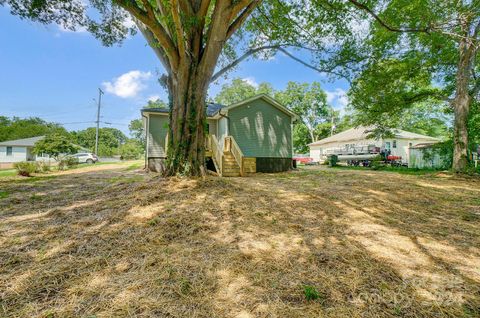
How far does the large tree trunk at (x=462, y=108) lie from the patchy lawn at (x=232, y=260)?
8.44m

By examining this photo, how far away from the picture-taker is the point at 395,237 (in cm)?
284

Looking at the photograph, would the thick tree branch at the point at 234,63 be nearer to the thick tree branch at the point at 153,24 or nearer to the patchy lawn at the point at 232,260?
the thick tree branch at the point at 153,24

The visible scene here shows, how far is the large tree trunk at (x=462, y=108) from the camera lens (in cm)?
1000

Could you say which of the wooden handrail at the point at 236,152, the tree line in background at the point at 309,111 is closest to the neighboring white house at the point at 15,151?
the tree line in background at the point at 309,111

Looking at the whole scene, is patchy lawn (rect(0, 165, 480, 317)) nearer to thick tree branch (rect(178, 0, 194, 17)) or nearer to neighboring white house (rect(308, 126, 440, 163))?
thick tree branch (rect(178, 0, 194, 17))

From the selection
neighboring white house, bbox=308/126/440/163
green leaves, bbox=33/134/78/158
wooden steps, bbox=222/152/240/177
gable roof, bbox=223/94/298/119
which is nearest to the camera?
wooden steps, bbox=222/152/240/177

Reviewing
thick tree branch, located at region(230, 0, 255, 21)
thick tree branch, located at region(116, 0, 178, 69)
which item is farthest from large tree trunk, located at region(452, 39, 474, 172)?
thick tree branch, located at region(116, 0, 178, 69)

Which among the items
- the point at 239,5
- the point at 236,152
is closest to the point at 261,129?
the point at 236,152

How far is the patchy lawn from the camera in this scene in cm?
160

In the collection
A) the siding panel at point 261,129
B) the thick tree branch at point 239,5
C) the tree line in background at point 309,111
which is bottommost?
the siding panel at point 261,129

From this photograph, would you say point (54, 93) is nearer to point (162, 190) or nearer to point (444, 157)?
point (162, 190)

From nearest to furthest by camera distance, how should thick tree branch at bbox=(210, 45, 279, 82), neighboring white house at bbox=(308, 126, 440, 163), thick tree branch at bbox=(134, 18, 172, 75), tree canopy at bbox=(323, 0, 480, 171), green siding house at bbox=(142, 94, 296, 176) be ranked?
thick tree branch at bbox=(134, 18, 172, 75) < thick tree branch at bbox=(210, 45, 279, 82) < tree canopy at bbox=(323, 0, 480, 171) < green siding house at bbox=(142, 94, 296, 176) < neighboring white house at bbox=(308, 126, 440, 163)

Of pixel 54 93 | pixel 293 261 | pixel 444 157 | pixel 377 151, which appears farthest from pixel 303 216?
pixel 54 93

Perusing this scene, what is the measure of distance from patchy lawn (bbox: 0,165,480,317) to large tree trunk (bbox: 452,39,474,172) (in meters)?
8.44
